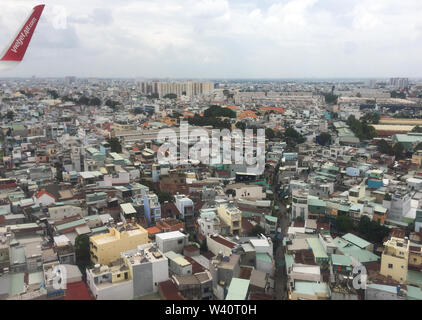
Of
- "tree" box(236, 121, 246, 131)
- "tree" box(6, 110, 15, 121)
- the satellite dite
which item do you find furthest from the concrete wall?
"tree" box(6, 110, 15, 121)

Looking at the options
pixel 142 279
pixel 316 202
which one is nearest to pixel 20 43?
pixel 142 279

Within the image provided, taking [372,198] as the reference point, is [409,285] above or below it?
below

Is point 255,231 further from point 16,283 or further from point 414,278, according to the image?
point 16,283

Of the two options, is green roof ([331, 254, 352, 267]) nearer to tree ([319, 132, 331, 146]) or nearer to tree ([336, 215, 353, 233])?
tree ([336, 215, 353, 233])

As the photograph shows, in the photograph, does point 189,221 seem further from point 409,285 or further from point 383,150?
point 383,150

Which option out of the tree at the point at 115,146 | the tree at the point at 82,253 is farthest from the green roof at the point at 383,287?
the tree at the point at 115,146

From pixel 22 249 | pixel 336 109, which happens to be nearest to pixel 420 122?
pixel 336 109
